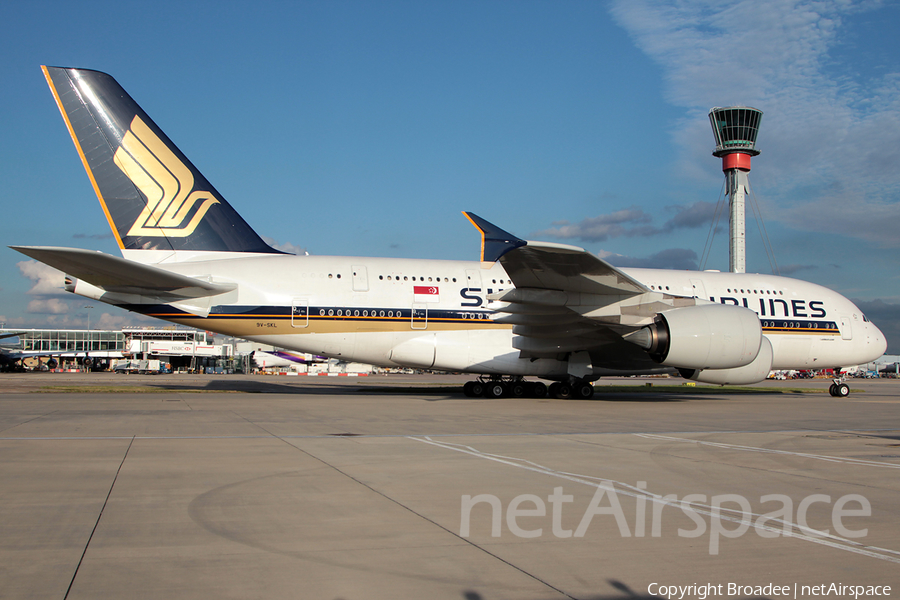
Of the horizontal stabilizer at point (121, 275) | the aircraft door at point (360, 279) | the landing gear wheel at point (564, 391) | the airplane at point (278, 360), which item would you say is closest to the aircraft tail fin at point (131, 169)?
the horizontal stabilizer at point (121, 275)

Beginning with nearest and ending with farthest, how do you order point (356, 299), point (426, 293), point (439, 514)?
point (439, 514) < point (356, 299) < point (426, 293)

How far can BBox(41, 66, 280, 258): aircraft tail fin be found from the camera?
57.7ft

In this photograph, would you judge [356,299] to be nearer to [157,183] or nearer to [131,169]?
[157,183]

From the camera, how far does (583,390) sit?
63.3 ft

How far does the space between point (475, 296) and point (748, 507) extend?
14545 mm

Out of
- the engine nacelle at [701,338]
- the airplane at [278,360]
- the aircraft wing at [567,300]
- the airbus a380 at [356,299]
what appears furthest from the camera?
the airplane at [278,360]

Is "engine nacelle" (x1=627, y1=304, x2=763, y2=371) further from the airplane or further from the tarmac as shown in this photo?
the airplane

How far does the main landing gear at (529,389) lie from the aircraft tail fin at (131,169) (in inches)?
365

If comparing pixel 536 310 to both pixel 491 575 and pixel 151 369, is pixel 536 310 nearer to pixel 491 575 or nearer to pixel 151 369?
pixel 491 575

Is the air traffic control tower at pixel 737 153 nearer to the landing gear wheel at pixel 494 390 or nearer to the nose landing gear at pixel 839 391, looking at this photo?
the nose landing gear at pixel 839 391

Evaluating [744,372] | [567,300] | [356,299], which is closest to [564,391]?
[567,300]

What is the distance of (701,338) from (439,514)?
41.9ft

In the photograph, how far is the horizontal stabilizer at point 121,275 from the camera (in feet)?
46.4


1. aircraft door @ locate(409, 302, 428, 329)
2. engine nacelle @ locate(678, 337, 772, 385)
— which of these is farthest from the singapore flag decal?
engine nacelle @ locate(678, 337, 772, 385)
